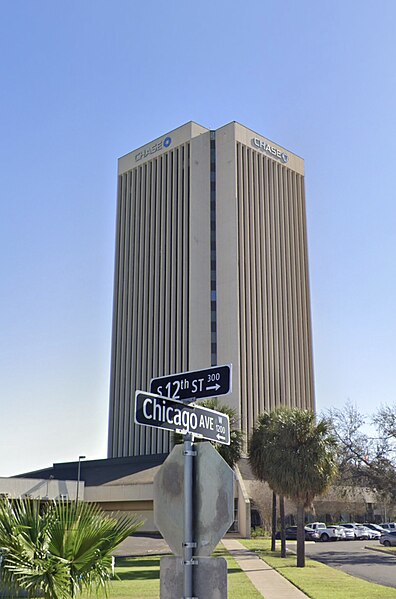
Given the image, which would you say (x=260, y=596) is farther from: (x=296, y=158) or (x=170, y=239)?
(x=296, y=158)

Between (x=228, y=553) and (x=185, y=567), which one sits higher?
(x=185, y=567)

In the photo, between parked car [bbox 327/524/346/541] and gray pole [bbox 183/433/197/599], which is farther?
parked car [bbox 327/524/346/541]

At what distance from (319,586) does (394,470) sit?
2701 cm

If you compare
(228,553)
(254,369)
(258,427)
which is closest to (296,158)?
(254,369)

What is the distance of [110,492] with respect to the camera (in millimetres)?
60938

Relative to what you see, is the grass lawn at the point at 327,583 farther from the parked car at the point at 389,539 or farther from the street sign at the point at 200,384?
the parked car at the point at 389,539

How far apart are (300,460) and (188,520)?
26682 mm

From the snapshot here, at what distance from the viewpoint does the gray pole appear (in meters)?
5.25

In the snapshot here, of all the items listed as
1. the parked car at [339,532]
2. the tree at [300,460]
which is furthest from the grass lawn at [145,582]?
the parked car at [339,532]

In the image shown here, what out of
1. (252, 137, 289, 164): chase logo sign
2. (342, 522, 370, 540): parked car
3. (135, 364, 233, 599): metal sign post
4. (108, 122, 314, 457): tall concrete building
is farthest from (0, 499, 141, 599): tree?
(252, 137, 289, 164): chase logo sign

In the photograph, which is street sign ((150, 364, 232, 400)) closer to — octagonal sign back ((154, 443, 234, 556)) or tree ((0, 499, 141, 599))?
octagonal sign back ((154, 443, 234, 556))

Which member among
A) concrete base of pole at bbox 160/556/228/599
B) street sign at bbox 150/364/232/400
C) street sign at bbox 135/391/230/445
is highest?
street sign at bbox 150/364/232/400

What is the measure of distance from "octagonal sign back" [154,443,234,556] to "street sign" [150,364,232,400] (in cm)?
68

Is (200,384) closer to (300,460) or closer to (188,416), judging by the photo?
(188,416)
